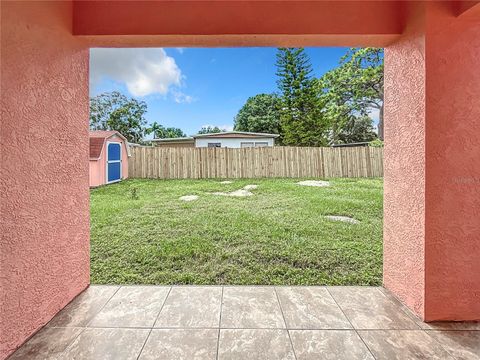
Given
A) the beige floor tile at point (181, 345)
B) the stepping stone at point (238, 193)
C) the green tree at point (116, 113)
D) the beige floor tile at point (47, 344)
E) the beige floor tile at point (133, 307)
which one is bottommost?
the beige floor tile at point (181, 345)

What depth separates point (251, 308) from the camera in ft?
7.08

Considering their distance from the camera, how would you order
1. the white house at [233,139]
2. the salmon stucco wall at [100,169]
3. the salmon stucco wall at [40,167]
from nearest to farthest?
the salmon stucco wall at [40,167] → the salmon stucco wall at [100,169] → the white house at [233,139]

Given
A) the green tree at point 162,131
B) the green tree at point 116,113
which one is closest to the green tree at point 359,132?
the green tree at point 116,113

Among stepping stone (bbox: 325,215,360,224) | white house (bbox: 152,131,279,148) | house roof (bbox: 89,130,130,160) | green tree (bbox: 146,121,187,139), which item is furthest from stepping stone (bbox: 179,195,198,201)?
green tree (bbox: 146,121,187,139)

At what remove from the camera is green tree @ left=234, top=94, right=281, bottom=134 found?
2322cm

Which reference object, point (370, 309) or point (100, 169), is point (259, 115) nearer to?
point (100, 169)

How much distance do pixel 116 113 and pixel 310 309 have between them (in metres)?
21.7

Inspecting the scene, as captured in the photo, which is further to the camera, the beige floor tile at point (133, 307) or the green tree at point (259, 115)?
the green tree at point (259, 115)

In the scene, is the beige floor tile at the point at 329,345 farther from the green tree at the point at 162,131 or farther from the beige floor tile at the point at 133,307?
the green tree at the point at 162,131

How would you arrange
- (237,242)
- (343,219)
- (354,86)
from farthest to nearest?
1. (354,86)
2. (343,219)
3. (237,242)

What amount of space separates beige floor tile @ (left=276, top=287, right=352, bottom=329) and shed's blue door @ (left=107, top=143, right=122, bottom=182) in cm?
922

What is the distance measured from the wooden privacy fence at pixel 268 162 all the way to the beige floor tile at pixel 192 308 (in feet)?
27.9

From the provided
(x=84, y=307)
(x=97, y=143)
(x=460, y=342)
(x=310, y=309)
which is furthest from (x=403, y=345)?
(x=97, y=143)

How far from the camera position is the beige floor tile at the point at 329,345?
1.65 metres
